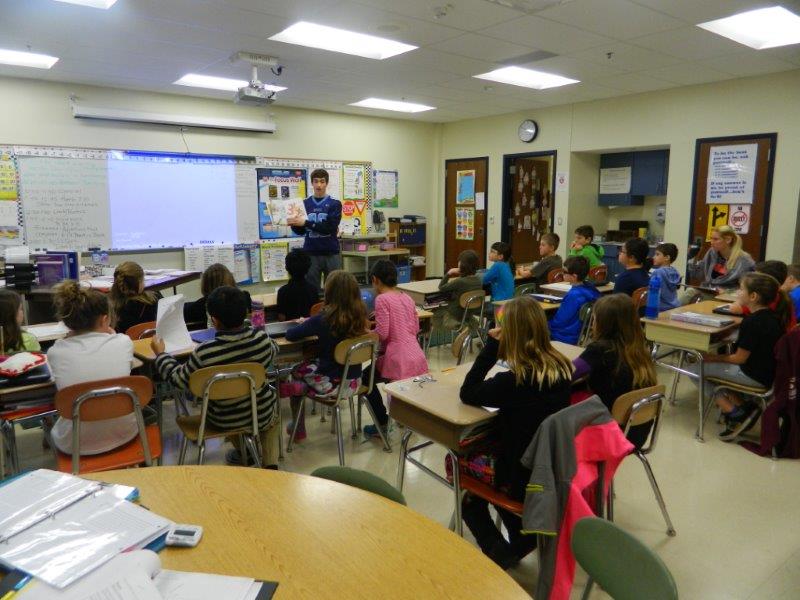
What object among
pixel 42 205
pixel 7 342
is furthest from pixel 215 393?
pixel 42 205

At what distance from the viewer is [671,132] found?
6562mm

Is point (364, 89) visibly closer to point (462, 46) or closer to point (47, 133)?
point (462, 46)

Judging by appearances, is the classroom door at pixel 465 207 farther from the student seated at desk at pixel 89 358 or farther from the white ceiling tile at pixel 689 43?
the student seated at desk at pixel 89 358

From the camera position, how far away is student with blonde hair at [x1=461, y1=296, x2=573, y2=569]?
2127mm

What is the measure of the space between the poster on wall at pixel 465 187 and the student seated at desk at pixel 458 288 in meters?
4.04

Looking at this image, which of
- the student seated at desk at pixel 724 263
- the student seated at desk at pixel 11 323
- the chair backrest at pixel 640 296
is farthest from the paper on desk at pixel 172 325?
the student seated at desk at pixel 724 263

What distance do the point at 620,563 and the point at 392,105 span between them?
7.14 metres

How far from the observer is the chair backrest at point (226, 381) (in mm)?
2471

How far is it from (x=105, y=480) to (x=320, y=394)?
1.76 m

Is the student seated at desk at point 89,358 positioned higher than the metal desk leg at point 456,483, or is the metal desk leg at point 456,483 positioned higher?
the student seated at desk at point 89,358

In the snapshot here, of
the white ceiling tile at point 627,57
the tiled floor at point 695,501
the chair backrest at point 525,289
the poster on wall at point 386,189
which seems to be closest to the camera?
the tiled floor at point 695,501

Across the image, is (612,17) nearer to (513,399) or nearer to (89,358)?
(513,399)

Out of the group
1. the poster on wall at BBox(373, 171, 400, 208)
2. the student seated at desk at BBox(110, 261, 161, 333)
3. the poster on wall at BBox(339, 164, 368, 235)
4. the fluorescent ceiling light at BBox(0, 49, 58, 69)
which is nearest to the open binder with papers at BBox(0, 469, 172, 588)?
the student seated at desk at BBox(110, 261, 161, 333)

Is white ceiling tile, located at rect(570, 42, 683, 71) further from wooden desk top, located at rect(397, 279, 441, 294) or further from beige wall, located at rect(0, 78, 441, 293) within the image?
beige wall, located at rect(0, 78, 441, 293)
